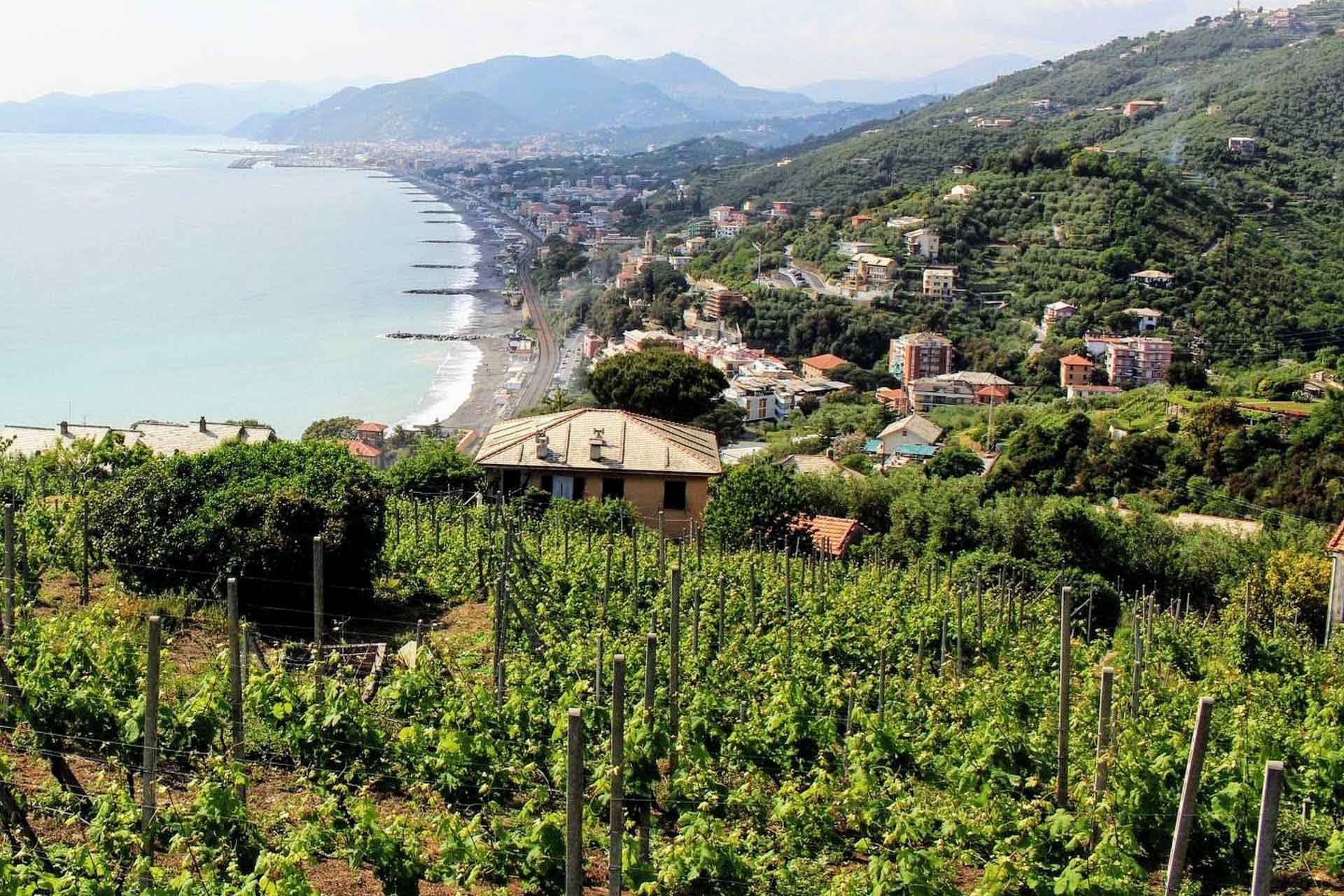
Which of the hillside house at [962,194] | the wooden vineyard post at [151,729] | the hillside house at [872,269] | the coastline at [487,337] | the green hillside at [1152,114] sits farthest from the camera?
the green hillside at [1152,114]

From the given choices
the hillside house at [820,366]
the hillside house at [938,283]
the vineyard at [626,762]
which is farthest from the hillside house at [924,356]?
the vineyard at [626,762]

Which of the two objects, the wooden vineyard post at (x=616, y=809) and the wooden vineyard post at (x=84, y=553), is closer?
the wooden vineyard post at (x=616, y=809)

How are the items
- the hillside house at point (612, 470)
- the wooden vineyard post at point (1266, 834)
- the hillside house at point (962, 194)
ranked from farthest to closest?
the hillside house at point (962, 194)
the hillside house at point (612, 470)
the wooden vineyard post at point (1266, 834)

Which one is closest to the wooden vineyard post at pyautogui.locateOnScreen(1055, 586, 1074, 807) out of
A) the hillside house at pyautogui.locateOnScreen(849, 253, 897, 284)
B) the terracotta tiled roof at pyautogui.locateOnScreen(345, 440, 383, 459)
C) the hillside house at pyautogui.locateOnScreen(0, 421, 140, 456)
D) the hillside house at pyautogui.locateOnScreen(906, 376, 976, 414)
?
the hillside house at pyautogui.locateOnScreen(0, 421, 140, 456)

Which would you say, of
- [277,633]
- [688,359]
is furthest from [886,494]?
[277,633]

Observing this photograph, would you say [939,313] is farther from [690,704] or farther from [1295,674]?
[690,704]

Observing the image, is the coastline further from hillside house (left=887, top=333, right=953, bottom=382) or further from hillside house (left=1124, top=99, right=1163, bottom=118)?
hillside house (left=1124, top=99, right=1163, bottom=118)

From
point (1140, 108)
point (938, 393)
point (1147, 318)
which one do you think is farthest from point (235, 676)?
point (1140, 108)

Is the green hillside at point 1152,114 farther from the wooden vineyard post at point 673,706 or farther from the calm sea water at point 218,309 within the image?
the wooden vineyard post at point 673,706

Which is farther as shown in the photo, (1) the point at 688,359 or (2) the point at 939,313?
(2) the point at 939,313
